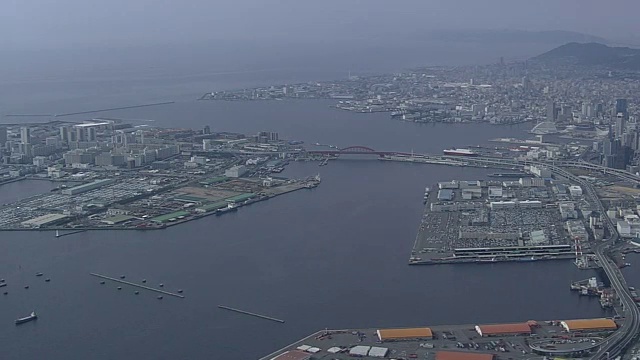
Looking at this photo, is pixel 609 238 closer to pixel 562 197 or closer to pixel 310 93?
pixel 562 197

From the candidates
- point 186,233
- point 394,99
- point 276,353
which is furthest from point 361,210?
point 394,99

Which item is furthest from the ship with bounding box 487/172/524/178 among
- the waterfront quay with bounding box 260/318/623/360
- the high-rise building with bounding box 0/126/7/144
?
the high-rise building with bounding box 0/126/7/144

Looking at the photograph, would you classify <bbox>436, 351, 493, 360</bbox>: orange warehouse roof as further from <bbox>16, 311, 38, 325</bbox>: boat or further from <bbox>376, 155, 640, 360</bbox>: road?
<bbox>16, 311, 38, 325</bbox>: boat

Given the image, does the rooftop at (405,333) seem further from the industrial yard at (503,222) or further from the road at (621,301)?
the industrial yard at (503,222)

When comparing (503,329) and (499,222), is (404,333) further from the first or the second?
(499,222)

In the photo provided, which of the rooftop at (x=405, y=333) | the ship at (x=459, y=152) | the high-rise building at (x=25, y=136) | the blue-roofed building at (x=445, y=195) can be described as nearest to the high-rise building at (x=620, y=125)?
the ship at (x=459, y=152)
